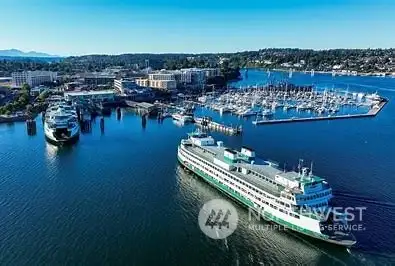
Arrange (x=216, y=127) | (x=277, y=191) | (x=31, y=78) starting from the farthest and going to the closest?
(x=31, y=78) < (x=216, y=127) < (x=277, y=191)

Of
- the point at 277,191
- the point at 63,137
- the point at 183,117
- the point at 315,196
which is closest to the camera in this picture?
the point at 315,196

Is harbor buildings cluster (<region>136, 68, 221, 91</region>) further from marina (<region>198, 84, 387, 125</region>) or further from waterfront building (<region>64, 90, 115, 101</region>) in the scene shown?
waterfront building (<region>64, 90, 115, 101</region>)

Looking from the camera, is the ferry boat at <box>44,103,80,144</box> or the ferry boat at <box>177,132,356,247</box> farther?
the ferry boat at <box>44,103,80,144</box>

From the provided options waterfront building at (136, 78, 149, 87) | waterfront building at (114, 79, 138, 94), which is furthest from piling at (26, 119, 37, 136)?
waterfront building at (136, 78, 149, 87)

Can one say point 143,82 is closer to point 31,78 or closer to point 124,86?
point 124,86

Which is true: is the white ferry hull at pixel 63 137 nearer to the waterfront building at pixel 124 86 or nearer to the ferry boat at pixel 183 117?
the ferry boat at pixel 183 117

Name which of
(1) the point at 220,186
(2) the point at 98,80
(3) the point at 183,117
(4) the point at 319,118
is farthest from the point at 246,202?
(2) the point at 98,80

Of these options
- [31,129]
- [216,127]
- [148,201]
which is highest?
[216,127]

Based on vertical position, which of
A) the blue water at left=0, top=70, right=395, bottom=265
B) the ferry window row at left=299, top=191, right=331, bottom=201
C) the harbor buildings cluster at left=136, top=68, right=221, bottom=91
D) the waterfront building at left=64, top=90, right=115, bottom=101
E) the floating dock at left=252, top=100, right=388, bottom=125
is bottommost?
→ the blue water at left=0, top=70, right=395, bottom=265
